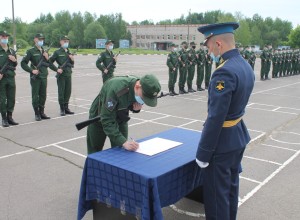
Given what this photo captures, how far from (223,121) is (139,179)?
88cm

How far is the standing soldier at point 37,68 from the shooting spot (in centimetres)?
862

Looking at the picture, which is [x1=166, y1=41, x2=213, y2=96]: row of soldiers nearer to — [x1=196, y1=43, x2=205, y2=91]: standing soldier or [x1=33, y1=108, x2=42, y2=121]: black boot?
[x1=196, y1=43, x2=205, y2=91]: standing soldier

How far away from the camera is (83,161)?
5.79m

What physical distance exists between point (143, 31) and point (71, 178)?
99.3 meters

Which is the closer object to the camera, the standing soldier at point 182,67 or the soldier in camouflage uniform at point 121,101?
the soldier in camouflage uniform at point 121,101

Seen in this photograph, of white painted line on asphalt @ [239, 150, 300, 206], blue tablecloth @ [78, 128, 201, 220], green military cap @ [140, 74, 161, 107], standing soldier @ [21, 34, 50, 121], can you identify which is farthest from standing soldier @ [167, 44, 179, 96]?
green military cap @ [140, 74, 161, 107]

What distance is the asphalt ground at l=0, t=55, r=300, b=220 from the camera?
4227 millimetres

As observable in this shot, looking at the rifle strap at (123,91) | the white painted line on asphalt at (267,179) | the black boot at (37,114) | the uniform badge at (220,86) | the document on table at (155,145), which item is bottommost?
the white painted line on asphalt at (267,179)

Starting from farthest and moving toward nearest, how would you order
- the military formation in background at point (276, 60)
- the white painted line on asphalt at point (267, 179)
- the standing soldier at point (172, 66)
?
the military formation in background at point (276, 60), the standing soldier at point (172, 66), the white painted line on asphalt at point (267, 179)

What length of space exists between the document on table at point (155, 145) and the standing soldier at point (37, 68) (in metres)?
5.54

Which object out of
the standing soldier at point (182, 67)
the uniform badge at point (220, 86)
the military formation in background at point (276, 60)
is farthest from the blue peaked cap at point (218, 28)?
the military formation in background at point (276, 60)

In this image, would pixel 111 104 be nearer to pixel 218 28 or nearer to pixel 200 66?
pixel 218 28

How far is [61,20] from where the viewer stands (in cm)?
10375

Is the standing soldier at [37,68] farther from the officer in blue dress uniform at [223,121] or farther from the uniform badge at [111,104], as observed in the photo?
the officer in blue dress uniform at [223,121]
